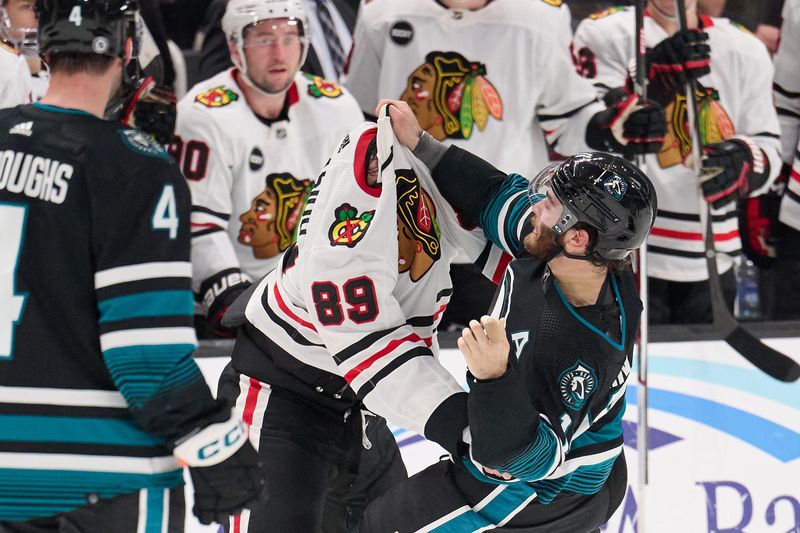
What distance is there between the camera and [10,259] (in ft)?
5.62

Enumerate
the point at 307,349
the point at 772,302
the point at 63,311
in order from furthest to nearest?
the point at 772,302, the point at 307,349, the point at 63,311

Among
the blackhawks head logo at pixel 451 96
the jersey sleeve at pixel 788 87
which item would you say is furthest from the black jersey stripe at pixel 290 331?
the jersey sleeve at pixel 788 87

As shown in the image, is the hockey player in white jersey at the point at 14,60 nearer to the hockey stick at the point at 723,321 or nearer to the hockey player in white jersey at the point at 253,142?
the hockey player in white jersey at the point at 253,142

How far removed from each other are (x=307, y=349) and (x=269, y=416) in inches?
6.0

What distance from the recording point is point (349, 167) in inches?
84.3

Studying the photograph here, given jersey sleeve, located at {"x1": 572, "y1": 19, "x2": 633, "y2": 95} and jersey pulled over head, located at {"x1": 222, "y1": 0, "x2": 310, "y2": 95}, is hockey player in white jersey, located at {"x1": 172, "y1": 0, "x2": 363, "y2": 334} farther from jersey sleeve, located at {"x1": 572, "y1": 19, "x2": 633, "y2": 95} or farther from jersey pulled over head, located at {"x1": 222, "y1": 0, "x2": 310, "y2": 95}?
jersey sleeve, located at {"x1": 572, "y1": 19, "x2": 633, "y2": 95}

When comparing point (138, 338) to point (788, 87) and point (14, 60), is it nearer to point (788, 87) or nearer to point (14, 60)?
point (14, 60)

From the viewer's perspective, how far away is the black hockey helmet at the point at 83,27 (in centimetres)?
175

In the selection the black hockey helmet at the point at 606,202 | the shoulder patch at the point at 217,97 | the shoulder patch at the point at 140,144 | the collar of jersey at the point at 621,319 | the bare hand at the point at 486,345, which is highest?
the shoulder patch at the point at 140,144

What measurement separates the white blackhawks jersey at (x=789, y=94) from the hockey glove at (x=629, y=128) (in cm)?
71

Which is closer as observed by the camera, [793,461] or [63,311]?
[63,311]

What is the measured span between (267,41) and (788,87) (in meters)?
1.68

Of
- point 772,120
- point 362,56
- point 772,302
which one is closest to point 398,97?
point 362,56

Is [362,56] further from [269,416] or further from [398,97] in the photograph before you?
[269,416]
